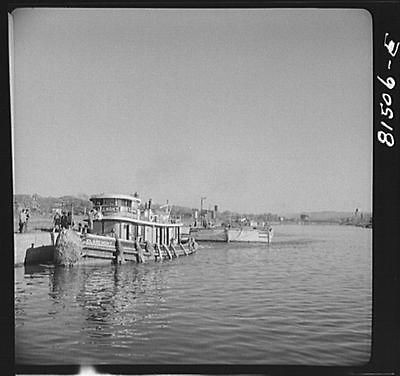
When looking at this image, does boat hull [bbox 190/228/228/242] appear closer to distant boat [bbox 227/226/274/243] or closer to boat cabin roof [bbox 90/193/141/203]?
distant boat [bbox 227/226/274/243]

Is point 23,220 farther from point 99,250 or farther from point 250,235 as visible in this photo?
point 250,235

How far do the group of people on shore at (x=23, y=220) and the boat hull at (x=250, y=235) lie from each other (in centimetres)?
65

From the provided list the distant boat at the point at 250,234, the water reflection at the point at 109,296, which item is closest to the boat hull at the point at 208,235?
the distant boat at the point at 250,234

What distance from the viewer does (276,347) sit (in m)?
1.94

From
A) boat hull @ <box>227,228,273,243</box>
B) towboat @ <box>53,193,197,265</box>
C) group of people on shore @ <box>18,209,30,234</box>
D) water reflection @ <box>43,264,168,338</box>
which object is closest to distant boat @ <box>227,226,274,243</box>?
boat hull @ <box>227,228,273,243</box>

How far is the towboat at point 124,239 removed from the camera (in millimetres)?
Answer: 1967

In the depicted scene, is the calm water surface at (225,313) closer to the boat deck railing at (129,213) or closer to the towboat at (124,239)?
the towboat at (124,239)

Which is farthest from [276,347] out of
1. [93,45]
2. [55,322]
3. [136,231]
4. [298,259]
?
[93,45]

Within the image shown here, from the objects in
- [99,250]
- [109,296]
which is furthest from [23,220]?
[109,296]

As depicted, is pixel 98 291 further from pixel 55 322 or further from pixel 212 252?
pixel 212 252

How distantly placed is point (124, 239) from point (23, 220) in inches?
13.0

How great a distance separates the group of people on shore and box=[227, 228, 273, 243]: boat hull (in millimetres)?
654

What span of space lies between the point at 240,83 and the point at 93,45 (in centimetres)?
49

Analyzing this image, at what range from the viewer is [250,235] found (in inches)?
78.5
